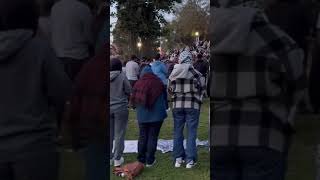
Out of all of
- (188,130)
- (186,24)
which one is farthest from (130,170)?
(186,24)

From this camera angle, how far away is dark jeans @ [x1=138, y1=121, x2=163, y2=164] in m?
5.95

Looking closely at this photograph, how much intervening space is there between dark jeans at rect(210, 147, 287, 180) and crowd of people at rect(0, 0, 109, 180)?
53cm

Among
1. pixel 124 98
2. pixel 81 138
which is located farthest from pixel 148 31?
pixel 81 138

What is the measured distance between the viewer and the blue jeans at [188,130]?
5891 mm

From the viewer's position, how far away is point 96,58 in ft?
6.55

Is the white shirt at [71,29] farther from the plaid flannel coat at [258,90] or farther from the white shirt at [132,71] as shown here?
the white shirt at [132,71]

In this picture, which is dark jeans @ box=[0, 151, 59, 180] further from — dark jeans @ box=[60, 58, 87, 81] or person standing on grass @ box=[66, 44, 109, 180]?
dark jeans @ box=[60, 58, 87, 81]

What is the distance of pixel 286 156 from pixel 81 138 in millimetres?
866

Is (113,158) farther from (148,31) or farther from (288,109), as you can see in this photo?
(148,31)

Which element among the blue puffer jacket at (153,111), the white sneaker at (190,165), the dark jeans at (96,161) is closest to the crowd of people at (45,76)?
the dark jeans at (96,161)

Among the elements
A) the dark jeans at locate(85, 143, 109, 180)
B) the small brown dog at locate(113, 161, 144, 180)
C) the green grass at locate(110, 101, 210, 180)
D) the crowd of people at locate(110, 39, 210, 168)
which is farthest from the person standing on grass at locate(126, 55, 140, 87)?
the dark jeans at locate(85, 143, 109, 180)

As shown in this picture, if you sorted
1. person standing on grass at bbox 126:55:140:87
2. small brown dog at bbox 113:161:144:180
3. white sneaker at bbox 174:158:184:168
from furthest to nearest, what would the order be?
person standing on grass at bbox 126:55:140:87 → white sneaker at bbox 174:158:184:168 → small brown dog at bbox 113:161:144:180

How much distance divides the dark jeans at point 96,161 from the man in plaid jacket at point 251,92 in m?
0.47

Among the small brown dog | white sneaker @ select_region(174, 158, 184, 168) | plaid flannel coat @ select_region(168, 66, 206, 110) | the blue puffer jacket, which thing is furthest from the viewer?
white sneaker @ select_region(174, 158, 184, 168)
